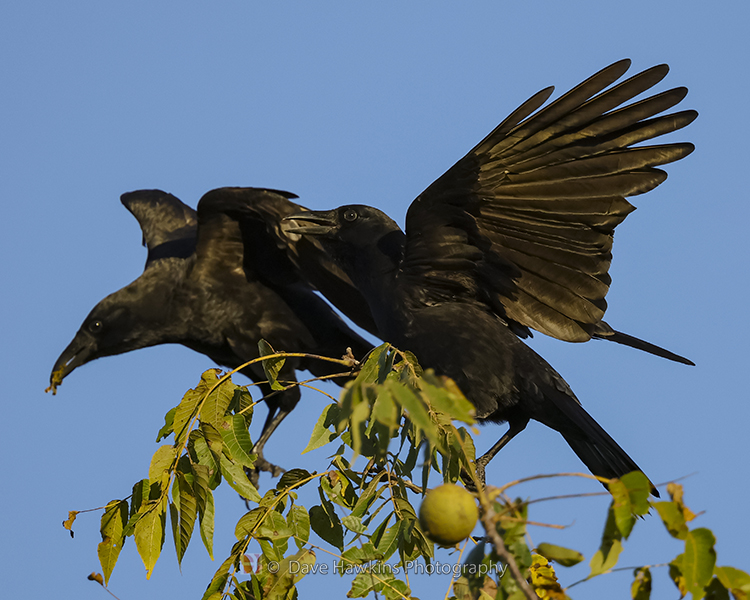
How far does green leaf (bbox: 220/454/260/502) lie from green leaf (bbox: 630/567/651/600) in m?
1.32

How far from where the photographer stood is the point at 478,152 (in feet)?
12.4

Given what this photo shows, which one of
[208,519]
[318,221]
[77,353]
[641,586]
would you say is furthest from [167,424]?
[77,353]

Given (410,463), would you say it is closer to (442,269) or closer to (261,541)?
(261,541)

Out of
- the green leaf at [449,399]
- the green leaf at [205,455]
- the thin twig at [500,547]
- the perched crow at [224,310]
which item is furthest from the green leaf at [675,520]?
the perched crow at [224,310]

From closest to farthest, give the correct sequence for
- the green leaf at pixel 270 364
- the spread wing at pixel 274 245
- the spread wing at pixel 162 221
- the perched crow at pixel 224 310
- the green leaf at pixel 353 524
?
the green leaf at pixel 353 524, the green leaf at pixel 270 364, the spread wing at pixel 274 245, the perched crow at pixel 224 310, the spread wing at pixel 162 221

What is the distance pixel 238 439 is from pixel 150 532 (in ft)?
1.22

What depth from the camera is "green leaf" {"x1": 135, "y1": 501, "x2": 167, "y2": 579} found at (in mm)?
2551

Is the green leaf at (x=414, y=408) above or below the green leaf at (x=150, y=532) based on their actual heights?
below

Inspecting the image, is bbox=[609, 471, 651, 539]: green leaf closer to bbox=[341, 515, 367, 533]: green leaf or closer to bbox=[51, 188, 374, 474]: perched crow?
bbox=[341, 515, 367, 533]: green leaf

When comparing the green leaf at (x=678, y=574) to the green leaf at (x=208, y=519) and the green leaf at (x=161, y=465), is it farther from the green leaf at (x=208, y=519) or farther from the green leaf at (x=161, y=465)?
the green leaf at (x=161, y=465)

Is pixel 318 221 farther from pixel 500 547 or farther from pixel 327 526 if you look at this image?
pixel 500 547

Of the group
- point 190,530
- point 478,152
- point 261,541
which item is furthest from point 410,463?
point 478,152

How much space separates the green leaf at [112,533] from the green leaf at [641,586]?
1.62m

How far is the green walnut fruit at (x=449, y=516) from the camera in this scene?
1.62 m
